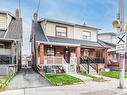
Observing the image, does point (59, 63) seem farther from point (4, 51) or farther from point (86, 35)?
point (86, 35)

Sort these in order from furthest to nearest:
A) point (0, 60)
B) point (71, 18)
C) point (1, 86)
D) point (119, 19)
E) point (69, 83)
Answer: point (71, 18) < point (0, 60) < point (69, 83) < point (119, 19) < point (1, 86)

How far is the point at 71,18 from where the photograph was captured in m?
26.4

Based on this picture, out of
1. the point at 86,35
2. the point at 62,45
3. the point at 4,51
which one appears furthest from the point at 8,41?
the point at 86,35

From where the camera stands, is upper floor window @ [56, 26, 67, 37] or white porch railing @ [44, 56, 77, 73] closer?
white porch railing @ [44, 56, 77, 73]

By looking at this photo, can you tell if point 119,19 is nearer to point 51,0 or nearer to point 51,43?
point 51,0

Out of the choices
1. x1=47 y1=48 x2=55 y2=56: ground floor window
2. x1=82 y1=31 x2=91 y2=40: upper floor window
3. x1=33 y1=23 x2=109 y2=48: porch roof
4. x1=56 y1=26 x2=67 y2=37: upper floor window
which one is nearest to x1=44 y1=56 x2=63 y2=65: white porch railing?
x1=33 y1=23 x2=109 y2=48: porch roof

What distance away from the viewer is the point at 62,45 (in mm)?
20781

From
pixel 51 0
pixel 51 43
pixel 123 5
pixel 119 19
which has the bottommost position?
pixel 51 43

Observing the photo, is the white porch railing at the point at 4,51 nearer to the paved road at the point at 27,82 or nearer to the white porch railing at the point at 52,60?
the white porch railing at the point at 52,60

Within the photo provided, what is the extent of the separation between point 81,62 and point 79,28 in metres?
5.12

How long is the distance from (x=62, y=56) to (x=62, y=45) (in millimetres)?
2258

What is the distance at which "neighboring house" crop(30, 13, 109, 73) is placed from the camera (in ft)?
64.6

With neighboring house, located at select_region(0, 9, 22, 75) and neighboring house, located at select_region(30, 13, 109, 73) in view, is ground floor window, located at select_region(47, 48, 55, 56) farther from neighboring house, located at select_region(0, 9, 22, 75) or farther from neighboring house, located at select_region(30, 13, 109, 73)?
neighboring house, located at select_region(0, 9, 22, 75)

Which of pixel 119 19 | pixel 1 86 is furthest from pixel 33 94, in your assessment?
pixel 119 19
